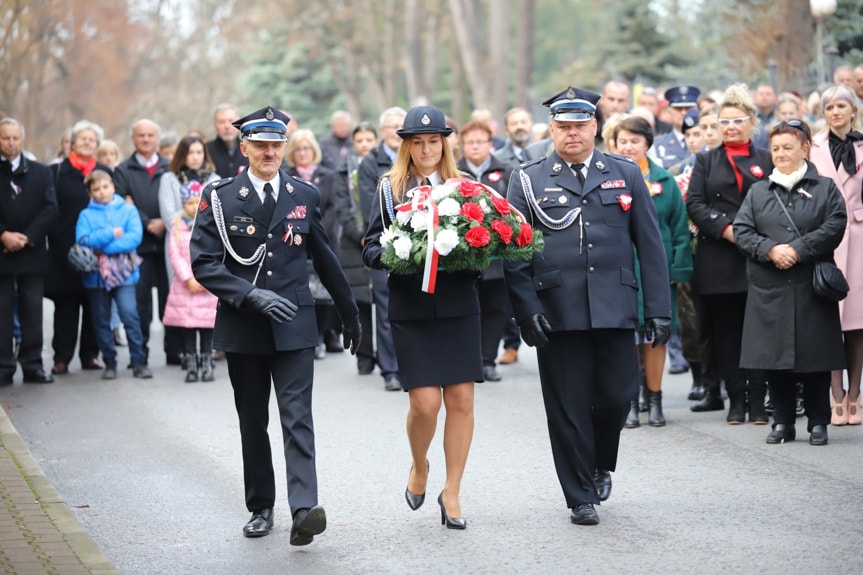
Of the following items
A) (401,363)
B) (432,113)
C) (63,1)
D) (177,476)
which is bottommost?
(177,476)

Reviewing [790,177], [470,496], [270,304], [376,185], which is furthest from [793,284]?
[376,185]

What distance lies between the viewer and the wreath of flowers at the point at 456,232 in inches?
307

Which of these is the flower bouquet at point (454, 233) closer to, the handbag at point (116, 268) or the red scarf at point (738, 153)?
the red scarf at point (738, 153)

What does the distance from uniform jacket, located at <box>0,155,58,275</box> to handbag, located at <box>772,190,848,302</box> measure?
298 inches

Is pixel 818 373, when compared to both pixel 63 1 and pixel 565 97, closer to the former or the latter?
pixel 565 97

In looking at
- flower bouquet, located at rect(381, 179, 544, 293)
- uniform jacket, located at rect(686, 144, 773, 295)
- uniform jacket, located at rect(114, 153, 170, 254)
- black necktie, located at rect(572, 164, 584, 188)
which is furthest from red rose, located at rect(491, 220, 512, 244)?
uniform jacket, located at rect(114, 153, 170, 254)

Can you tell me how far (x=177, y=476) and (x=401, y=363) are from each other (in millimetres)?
2447

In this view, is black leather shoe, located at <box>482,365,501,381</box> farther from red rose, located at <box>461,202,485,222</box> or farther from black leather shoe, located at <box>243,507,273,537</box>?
red rose, located at <box>461,202,485,222</box>

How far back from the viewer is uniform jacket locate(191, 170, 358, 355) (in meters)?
7.95

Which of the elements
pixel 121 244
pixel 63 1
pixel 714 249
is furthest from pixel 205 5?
pixel 714 249

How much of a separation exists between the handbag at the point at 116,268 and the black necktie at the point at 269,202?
687 centimetres

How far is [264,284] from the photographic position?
797 cm

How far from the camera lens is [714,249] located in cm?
1145

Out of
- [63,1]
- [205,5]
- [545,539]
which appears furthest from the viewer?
[205,5]
